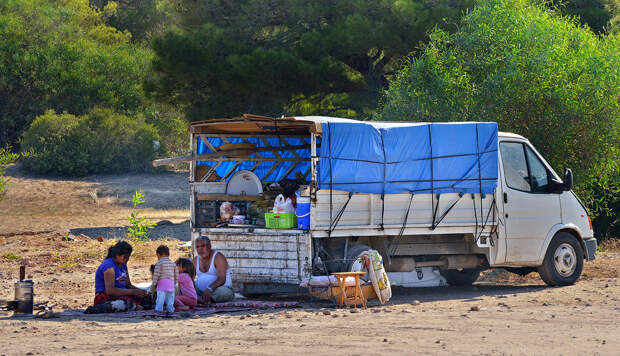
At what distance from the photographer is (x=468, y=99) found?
1570cm

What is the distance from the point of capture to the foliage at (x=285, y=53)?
2405cm

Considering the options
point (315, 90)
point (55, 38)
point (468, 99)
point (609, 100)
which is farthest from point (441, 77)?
point (55, 38)

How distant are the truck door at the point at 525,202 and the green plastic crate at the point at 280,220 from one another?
9.72 feet

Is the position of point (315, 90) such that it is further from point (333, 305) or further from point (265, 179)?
point (333, 305)

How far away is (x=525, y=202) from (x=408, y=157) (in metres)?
2.00

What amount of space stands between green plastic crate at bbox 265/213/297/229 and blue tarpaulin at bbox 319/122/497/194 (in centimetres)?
60

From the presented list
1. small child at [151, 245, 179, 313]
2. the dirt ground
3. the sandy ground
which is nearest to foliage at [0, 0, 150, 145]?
the sandy ground

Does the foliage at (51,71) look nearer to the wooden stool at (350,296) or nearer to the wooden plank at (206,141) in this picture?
the wooden plank at (206,141)

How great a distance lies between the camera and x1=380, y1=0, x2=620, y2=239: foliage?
15.2 meters

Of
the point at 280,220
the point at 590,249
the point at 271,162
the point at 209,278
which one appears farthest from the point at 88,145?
the point at 590,249

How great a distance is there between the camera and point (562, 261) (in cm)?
1220

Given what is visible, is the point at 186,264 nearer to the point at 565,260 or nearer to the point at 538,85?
the point at 565,260

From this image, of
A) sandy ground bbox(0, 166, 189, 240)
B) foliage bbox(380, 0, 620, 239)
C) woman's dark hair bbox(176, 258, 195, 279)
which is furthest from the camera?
sandy ground bbox(0, 166, 189, 240)

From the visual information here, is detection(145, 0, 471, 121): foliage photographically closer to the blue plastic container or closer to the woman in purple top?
the blue plastic container
